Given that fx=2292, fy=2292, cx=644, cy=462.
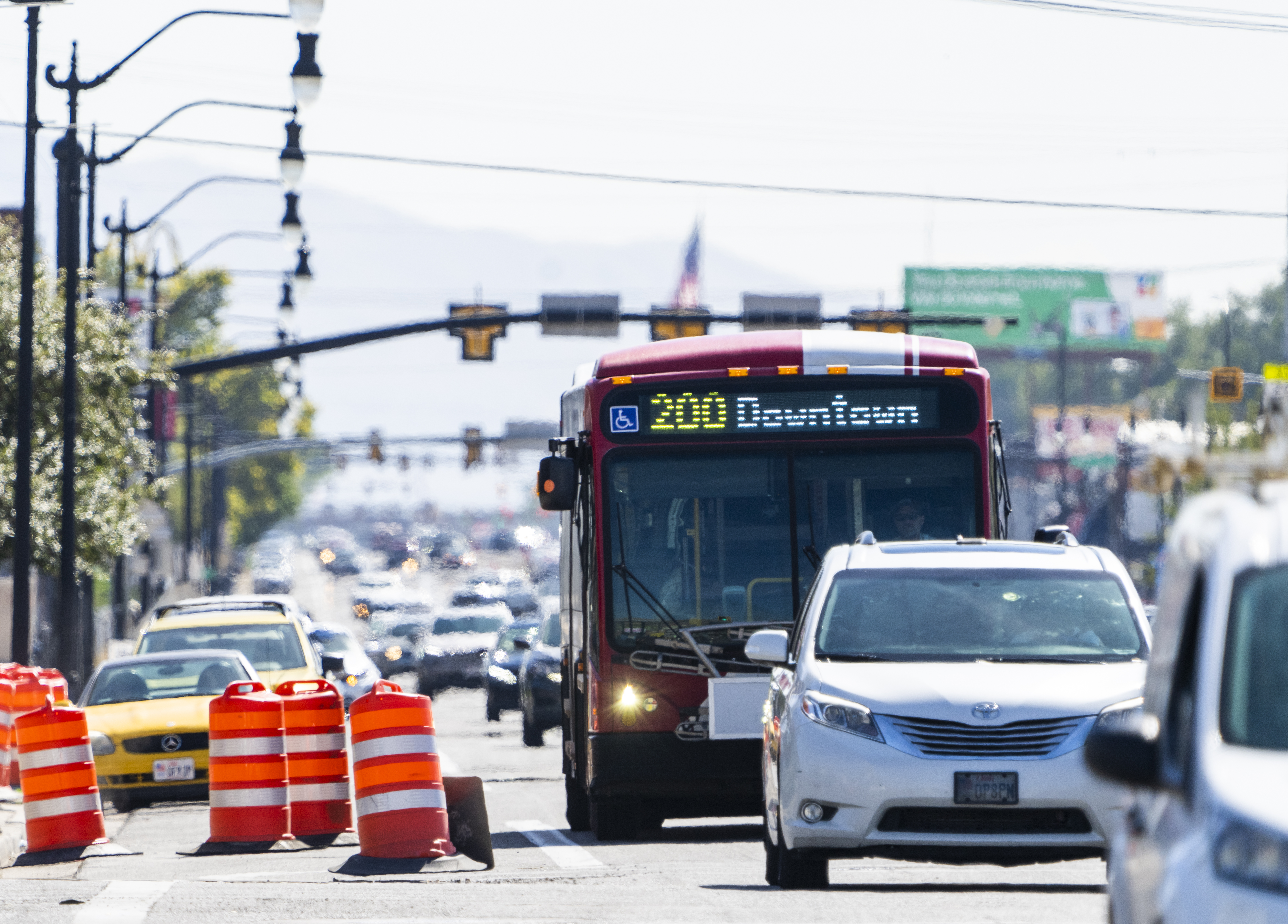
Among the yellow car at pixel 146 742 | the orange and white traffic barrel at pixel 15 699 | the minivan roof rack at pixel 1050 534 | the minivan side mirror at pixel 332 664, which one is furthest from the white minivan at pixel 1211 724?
the minivan side mirror at pixel 332 664

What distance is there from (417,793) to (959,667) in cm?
382

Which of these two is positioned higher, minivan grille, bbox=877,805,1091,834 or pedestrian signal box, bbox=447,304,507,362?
pedestrian signal box, bbox=447,304,507,362

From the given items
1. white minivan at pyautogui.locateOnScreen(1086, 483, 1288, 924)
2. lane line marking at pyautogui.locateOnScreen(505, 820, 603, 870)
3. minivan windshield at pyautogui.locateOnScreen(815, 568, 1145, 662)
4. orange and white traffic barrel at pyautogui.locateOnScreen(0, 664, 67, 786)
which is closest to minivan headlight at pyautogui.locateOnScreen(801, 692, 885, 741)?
minivan windshield at pyautogui.locateOnScreen(815, 568, 1145, 662)

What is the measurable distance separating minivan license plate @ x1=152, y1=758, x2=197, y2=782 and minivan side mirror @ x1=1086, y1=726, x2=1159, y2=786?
1479 centimetres

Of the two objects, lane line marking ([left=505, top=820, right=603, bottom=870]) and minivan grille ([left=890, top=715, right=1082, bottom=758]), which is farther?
lane line marking ([left=505, top=820, right=603, bottom=870])

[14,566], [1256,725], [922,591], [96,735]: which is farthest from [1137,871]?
[14,566]

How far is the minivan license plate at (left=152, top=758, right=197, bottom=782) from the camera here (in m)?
18.9

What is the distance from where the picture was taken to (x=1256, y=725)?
16.4 ft

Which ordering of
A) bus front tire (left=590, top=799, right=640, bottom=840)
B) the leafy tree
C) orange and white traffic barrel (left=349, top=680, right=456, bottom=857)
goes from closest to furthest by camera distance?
orange and white traffic barrel (left=349, top=680, right=456, bottom=857) → bus front tire (left=590, top=799, right=640, bottom=840) → the leafy tree

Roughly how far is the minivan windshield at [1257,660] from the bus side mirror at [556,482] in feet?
30.3

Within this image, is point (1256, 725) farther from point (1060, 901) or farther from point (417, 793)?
point (417, 793)

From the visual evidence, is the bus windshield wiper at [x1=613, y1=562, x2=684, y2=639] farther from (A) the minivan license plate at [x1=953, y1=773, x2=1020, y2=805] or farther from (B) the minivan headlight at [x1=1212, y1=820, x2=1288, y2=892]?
(B) the minivan headlight at [x1=1212, y1=820, x2=1288, y2=892]

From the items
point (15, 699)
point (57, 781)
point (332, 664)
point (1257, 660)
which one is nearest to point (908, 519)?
point (57, 781)

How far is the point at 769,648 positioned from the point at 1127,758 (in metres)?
6.00
